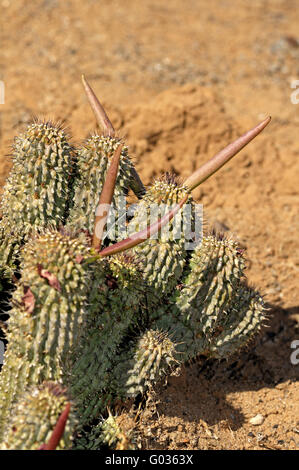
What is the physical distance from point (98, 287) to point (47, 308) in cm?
29

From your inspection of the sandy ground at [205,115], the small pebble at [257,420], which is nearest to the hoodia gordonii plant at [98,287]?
the sandy ground at [205,115]

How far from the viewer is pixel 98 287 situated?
2494 mm

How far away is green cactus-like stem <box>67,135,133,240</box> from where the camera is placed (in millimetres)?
2787

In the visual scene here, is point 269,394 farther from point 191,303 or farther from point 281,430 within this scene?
point 191,303

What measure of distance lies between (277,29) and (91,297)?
761 cm

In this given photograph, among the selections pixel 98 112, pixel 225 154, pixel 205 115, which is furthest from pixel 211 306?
pixel 205 115

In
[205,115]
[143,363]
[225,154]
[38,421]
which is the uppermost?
[205,115]

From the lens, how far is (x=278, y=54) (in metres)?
8.23

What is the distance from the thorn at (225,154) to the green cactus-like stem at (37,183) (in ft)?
2.12

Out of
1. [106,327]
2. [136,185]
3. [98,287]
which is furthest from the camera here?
[136,185]

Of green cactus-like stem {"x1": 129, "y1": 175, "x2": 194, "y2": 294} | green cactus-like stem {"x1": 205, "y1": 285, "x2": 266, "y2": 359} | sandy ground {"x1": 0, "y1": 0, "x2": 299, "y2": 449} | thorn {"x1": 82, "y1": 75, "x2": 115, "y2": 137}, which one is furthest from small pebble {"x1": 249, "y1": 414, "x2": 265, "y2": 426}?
thorn {"x1": 82, "y1": 75, "x2": 115, "y2": 137}

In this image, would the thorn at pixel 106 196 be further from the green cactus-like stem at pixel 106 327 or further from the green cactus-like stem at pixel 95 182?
the green cactus-like stem at pixel 95 182

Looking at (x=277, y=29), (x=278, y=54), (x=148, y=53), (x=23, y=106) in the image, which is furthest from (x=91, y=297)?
(x=277, y=29)

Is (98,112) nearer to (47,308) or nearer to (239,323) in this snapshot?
(47,308)
